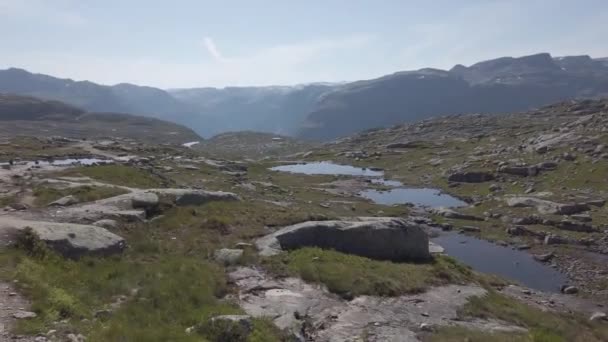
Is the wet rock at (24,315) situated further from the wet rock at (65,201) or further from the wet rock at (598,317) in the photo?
the wet rock at (598,317)

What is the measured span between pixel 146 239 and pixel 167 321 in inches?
483

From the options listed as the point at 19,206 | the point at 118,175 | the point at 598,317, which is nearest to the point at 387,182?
the point at 118,175

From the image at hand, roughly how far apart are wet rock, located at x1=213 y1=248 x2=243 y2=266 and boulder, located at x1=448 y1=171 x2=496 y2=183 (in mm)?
85740

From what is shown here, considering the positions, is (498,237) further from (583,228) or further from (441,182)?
(441,182)

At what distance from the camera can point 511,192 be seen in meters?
89.4

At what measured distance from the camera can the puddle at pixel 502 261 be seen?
49.3m

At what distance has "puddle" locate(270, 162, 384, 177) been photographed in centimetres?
15300

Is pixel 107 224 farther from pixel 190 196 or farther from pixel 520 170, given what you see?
pixel 520 170

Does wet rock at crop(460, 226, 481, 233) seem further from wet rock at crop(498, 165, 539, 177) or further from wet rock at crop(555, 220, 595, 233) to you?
wet rock at crop(498, 165, 539, 177)

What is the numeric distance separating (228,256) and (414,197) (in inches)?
3071

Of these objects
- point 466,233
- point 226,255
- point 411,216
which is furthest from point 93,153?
point 226,255

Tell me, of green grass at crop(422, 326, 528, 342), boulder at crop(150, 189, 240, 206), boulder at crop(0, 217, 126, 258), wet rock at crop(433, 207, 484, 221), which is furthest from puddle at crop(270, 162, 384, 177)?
green grass at crop(422, 326, 528, 342)

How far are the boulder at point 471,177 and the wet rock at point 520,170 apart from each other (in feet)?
9.62

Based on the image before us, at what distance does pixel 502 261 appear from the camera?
56469 mm
